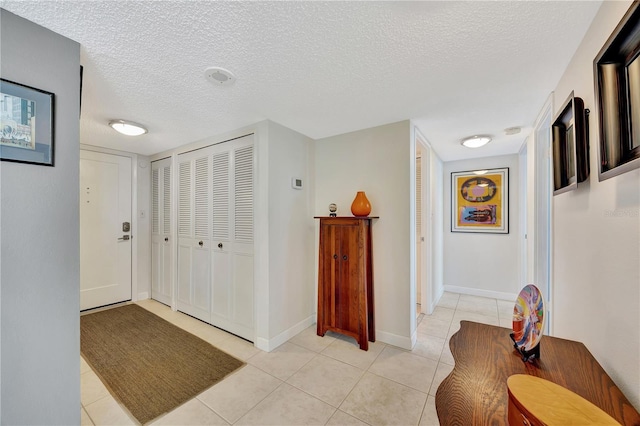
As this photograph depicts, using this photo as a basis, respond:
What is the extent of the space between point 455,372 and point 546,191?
2316 mm

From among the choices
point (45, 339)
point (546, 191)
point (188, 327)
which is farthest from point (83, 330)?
point (546, 191)

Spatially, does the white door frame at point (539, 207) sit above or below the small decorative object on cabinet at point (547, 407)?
above

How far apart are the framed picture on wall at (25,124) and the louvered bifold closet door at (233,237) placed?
1522 millimetres

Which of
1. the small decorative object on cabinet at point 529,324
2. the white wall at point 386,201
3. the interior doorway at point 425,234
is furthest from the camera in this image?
the interior doorway at point 425,234

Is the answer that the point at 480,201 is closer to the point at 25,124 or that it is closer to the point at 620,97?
the point at 620,97

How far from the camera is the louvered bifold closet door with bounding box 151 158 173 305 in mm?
3639

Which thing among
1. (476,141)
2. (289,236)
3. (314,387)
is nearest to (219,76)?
(289,236)

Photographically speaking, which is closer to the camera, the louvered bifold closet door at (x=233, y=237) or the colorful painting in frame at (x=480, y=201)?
the louvered bifold closet door at (x=233, y=237)

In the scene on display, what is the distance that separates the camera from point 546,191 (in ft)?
7.82

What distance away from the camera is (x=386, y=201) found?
2.62 meters

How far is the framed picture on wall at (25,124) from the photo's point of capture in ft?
3.69

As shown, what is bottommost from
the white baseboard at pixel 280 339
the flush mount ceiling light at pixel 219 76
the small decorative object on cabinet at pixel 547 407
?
the white baseboard at pixel 280 339

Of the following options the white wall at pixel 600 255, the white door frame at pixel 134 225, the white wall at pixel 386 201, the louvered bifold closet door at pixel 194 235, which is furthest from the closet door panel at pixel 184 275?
the white wall at pixel 600 255

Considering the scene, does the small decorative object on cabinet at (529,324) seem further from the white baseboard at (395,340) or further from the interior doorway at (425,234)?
the interior doorway at (425,234)
